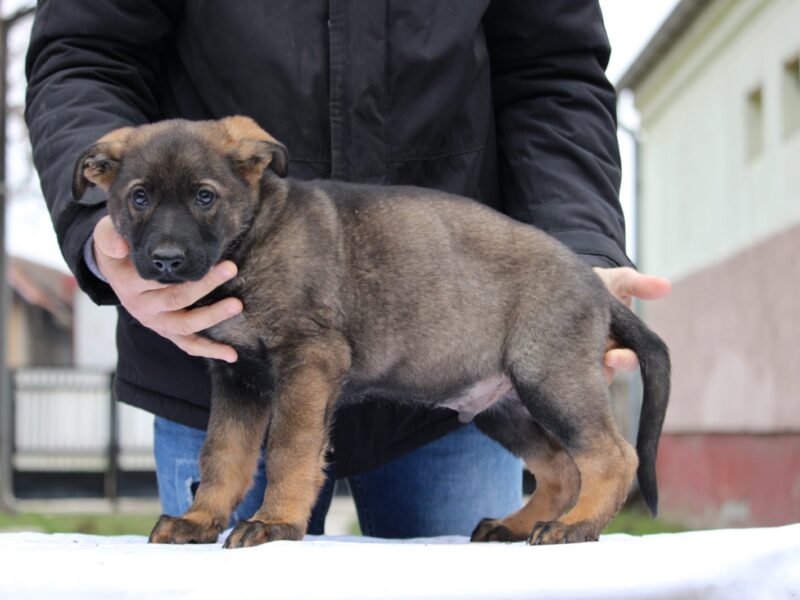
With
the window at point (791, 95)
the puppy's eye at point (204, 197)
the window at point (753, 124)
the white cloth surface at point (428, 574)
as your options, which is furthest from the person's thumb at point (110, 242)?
the window at point (753, 124)

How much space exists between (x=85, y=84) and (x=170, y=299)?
809 millimetres

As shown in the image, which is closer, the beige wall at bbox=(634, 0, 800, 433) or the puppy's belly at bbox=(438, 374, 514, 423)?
the puppy's belly at bbox=(438, 374, 514, 423)

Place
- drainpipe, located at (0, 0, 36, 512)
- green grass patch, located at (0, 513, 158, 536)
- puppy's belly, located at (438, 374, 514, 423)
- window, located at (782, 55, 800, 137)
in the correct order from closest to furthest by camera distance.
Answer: puppy's belly, located at (438, 374, 514, 423), window, located at (782, 55, 800, 137), green grass patch, located at (0, 513, 158, 536), drainpipe, located at (0, 0, 36, 512)

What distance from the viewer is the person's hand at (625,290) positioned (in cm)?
320

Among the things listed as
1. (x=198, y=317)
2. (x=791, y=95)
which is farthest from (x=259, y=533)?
(x=791, y=95)

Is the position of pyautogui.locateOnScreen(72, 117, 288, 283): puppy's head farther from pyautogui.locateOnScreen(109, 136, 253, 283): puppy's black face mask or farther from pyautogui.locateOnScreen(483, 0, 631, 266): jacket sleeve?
pyautogui.locateOnScreen(483, 0, 631, 266): jacket sleeve

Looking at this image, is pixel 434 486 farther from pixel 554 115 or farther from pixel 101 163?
pixel 101 163

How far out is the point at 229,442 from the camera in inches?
120

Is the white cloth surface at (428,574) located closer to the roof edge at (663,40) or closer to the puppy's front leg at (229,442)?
the puppy's front leg at (229,442)

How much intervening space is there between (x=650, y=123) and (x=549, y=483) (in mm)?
16342

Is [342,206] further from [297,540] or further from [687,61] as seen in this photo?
[687,61]

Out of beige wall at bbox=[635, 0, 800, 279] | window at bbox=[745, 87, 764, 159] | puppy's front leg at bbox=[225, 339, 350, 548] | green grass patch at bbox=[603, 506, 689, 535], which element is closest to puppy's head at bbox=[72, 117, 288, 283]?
puppy's front leg at bbox=[225, 339, 350, 548]

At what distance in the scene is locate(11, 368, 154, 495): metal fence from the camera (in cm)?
1877

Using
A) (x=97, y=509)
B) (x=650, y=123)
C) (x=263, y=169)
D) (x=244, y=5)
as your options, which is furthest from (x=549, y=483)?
(x=650, y=123)
